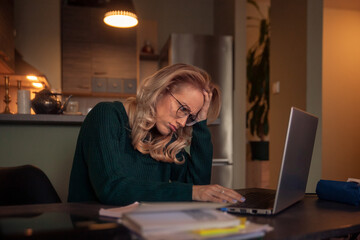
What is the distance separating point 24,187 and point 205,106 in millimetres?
756

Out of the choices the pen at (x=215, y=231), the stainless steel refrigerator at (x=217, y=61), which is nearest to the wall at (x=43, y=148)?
the pen at (x=215, y=231)

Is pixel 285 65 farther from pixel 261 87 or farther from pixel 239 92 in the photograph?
pixel 261 87

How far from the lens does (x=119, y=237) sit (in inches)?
21.8

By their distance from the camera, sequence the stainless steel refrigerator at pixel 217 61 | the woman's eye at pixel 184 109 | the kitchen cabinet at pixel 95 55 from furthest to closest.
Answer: the kitchen cabinet at pixel 95 55, the stainless steel refrigerator at pixel 217 61, the woman's eye at pixel 184 109

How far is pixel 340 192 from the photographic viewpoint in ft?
3.18

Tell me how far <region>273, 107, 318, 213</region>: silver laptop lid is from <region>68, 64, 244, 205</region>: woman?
143mm

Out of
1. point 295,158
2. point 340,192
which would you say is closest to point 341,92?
point 340,192

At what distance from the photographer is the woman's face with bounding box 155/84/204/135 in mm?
1150

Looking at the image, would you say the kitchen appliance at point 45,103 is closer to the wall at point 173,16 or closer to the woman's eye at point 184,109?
the woman's eye at point 184,109

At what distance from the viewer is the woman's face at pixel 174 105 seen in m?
1.15

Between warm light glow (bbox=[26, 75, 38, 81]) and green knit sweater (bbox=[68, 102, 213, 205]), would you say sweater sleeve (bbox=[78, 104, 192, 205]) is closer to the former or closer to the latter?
green knit sweater (bbox=[68, 102, 213, 205])

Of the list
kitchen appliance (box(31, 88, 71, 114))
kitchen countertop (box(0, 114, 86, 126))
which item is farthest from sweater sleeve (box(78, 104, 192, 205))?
kitchen appliance (box(31, 88, 71, 114))

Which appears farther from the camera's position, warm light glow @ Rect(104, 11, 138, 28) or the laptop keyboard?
warm light glow @ Rect(104, 11, 138, 28)

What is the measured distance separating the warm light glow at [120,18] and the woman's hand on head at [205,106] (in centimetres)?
155
